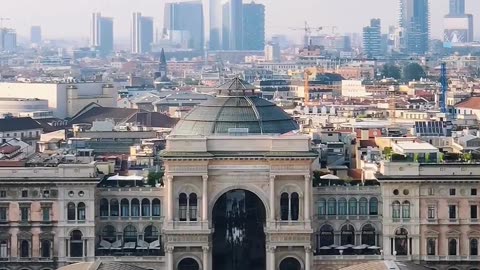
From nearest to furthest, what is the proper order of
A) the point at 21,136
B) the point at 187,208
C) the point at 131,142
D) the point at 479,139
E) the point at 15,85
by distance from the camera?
the point at 187,208 → the point at 479,139 → the point at 131,142 → the point at 21,136 → the point at 15,85

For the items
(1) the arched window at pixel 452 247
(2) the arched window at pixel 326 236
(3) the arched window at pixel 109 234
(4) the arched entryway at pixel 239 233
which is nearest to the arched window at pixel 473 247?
(1) the arched window at pixel 452 247

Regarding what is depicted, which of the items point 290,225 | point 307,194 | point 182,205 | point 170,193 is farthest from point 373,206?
point 170,193

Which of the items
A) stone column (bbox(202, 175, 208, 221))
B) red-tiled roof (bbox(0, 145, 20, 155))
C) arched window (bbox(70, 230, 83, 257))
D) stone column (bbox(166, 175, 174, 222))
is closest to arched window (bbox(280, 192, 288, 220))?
stone column (bbox(202, 175, 208, 221))

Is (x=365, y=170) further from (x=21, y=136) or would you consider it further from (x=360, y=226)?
(x=21, y=136)

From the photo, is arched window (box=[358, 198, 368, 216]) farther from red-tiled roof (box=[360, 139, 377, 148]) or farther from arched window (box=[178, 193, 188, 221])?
red-tiled roof (box=[360, 139, 377, 148])

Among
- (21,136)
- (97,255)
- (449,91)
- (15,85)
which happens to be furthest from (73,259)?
(449,91)

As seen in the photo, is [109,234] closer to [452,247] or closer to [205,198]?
[205,198]

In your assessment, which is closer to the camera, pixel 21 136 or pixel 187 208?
pixel 187 208

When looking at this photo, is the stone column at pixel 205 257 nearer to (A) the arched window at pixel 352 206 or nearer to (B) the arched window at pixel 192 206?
(B) the arched window at pixel 192 206
